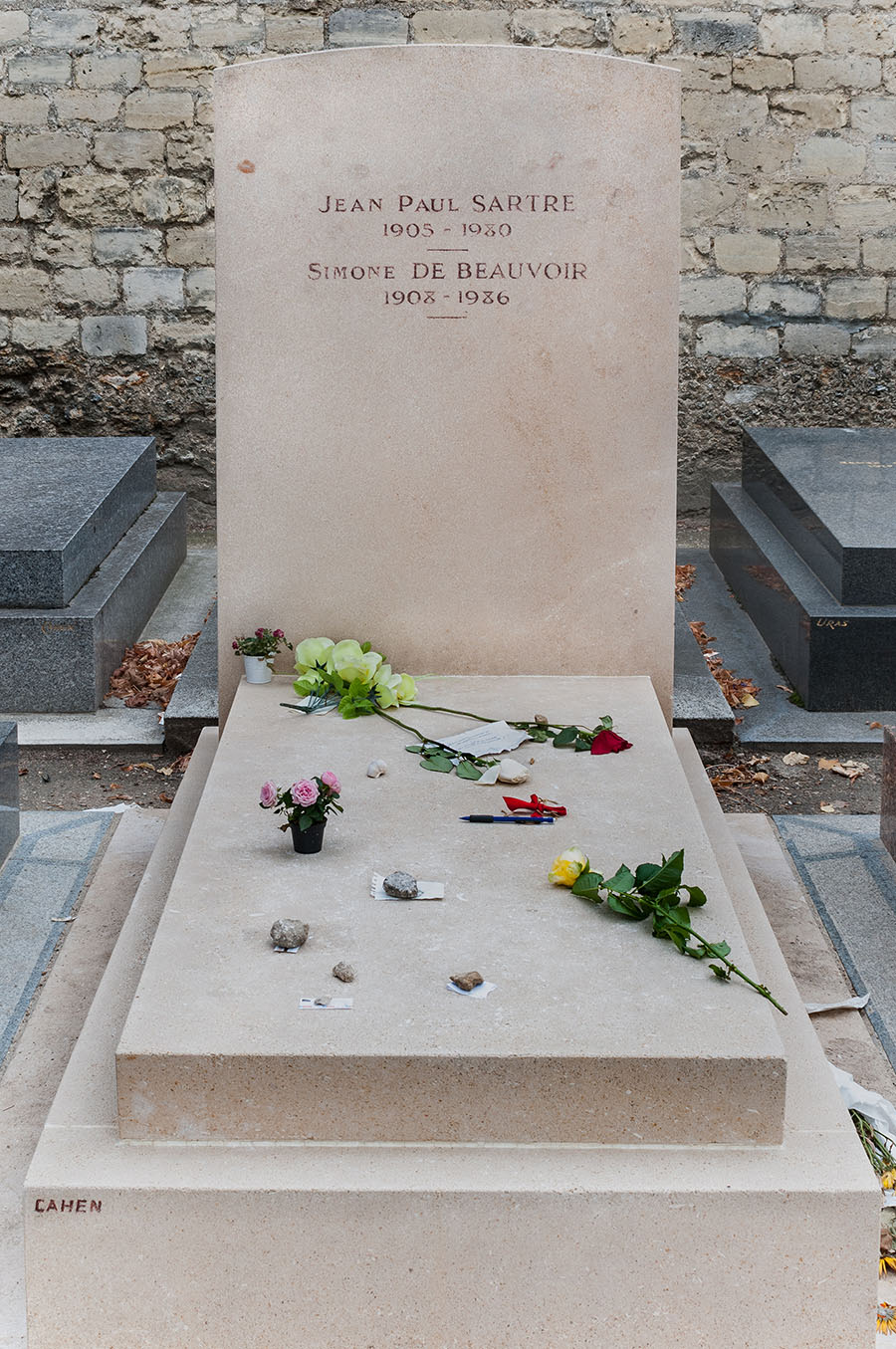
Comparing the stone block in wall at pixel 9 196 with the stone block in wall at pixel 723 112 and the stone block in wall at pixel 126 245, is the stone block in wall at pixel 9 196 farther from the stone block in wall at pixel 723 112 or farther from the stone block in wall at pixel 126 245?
the stone block in wall at pixel 723 112

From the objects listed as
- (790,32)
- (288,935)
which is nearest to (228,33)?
(790,32)

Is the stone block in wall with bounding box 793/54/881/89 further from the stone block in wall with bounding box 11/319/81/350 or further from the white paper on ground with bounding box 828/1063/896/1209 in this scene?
the white paper on ground with bounding box 828/1063/896/1209

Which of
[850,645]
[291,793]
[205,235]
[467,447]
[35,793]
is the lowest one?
[35,793]

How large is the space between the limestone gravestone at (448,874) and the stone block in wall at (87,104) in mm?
4248

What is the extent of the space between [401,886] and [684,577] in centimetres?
412

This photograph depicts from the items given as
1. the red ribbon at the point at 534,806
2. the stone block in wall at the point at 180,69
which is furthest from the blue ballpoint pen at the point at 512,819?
the stone block in wall at the point at 180,69

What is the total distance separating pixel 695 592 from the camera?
6180mm

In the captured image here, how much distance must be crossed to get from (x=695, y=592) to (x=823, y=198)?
2.37 m

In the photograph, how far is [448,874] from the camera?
102 inches

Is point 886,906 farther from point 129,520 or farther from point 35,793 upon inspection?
point 129,520

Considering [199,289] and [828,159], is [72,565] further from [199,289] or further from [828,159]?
[828,159]

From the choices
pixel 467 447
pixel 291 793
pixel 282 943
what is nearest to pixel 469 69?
pixel 467 447

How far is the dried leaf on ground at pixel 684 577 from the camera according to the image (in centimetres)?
619

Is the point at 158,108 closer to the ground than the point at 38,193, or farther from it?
farther from it
